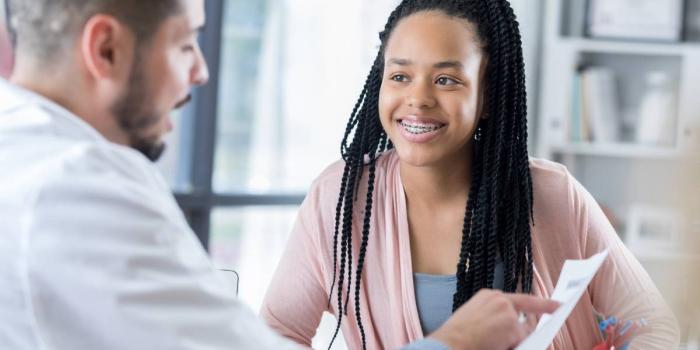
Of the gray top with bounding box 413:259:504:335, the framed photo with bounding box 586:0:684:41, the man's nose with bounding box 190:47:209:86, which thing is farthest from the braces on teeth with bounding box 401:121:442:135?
the framed photo with bounding box 586:0:684:41

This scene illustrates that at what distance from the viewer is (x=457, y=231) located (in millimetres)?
1873

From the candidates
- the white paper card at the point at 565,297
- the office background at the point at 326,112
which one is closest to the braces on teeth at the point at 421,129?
the white paper card at the point at 565,297

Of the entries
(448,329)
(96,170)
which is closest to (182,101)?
(96,170)

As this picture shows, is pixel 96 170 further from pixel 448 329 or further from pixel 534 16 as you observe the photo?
pixel 534 16

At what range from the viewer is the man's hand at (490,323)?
121cm

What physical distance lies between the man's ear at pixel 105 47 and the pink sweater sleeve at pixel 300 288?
3.02ft

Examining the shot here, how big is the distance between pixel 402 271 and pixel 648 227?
2504mm

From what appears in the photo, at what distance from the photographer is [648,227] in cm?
403

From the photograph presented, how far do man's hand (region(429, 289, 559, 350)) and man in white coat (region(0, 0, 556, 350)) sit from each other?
68 millimetres

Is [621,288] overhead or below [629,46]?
below

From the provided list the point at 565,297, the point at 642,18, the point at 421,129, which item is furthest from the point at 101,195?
the point at 642,18

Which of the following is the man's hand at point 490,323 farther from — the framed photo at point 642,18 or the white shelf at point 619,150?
the framed photo at point 642,18

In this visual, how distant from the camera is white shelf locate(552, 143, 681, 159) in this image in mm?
4031

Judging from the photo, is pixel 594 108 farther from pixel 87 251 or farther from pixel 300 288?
pixel 87 251
